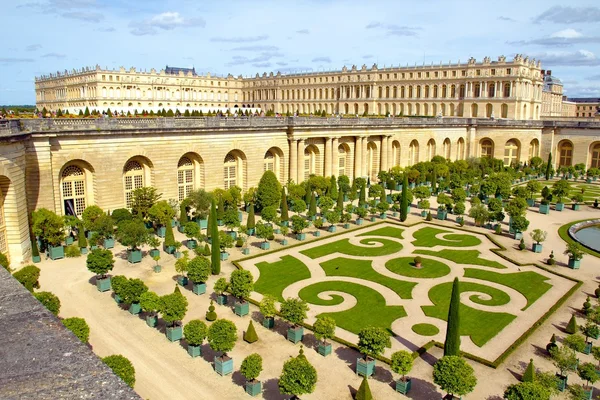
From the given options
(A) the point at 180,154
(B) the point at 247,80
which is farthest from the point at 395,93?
(A) the point at 180,154

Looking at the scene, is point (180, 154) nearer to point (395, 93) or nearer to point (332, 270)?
point (332, 270)

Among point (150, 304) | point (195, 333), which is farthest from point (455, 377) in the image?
point (150, 304)

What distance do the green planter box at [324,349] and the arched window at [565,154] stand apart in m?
69.2

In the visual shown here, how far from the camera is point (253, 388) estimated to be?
56.7 ft

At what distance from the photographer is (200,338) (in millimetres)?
19406

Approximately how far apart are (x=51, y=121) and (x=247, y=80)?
321 ft

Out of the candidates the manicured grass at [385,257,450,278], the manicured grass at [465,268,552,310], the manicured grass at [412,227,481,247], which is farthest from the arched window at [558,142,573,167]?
the manicured grass at [385,257,450,278]

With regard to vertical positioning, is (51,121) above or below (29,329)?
above

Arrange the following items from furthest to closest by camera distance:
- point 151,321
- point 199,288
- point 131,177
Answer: point 131,177
point 199,288
point 151,321

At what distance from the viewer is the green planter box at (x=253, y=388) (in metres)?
17.3

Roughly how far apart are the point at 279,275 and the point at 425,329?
9.57 metres

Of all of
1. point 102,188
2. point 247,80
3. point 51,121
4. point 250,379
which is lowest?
point 250,379

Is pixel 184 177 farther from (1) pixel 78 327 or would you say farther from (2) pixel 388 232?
(1) pixel 78 327

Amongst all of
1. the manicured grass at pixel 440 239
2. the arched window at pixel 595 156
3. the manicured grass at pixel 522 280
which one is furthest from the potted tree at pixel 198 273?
the arched window at pixel 595 156
